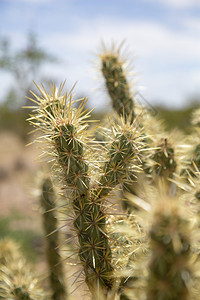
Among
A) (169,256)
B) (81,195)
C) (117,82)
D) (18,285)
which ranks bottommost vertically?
(18,285)

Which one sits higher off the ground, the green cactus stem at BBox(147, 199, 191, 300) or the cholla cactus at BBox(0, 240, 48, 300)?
the green cactus stem at BBox(147, 199, 191, 300)

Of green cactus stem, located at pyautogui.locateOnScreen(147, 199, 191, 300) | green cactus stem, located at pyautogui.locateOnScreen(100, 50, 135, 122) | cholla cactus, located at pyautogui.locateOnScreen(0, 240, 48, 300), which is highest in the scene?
green cactus stem, located at pyautogui.locateOnScreen(100, 50, 135, 122)

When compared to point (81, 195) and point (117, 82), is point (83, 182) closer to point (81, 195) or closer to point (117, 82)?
point (81, 195)

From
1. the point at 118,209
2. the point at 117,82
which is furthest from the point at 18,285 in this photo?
the point at 117,82

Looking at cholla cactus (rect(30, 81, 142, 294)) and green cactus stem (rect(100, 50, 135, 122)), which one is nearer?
cholla cactus (rect(30, 81, 142, 294))

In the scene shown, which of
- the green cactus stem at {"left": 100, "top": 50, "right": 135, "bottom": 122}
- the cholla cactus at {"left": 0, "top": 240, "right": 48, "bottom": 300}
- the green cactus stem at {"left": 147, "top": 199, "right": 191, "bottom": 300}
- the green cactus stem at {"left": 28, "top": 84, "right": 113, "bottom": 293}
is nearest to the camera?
the green cactus stem at {"left": 147, "top": 199, "right": 191, "bottom": 300}

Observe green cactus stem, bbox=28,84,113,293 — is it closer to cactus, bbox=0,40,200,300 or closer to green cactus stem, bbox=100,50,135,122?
cactus, bbox=0,40,200,300

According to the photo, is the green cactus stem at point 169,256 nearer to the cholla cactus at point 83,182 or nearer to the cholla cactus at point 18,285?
the cholla cactus at point 83,182

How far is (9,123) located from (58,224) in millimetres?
23372

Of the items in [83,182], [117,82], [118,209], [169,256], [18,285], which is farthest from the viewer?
[117,82]

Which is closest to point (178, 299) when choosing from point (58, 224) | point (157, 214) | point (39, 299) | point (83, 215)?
point (157, 214)

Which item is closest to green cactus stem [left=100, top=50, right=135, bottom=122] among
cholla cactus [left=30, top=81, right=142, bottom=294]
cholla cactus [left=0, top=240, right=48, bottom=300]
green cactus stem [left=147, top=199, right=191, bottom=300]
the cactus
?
the cactus

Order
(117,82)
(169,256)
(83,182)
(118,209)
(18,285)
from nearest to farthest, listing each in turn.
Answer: (169,256) < (83,182) < (118,209) < (18,285) < (117,82)

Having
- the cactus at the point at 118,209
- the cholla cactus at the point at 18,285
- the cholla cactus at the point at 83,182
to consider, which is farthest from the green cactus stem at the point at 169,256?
the cholla cactus at the point at 18,285
